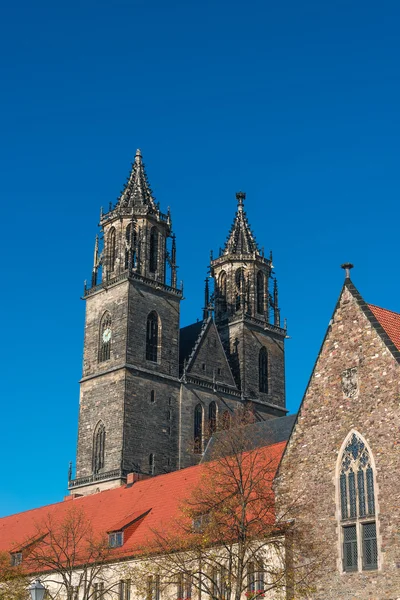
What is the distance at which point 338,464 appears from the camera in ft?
97.0

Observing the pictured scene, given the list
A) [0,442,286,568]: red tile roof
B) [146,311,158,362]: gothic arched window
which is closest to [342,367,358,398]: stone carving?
[0,442,286,568]: red tile roof

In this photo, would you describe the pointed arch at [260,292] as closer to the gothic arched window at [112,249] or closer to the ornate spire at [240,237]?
the ornate spire at [240,237]

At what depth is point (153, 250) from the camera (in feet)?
254

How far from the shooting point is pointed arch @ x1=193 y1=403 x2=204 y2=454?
73.1 m

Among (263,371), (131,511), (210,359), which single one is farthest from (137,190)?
(131,511)

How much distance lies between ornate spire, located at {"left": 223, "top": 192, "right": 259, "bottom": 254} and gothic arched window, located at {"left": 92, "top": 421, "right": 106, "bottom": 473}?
24.6 meters

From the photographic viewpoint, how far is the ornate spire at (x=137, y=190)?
258 feet

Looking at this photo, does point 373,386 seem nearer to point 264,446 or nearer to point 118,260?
point 264,446

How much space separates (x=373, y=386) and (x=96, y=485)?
4358 centimetres

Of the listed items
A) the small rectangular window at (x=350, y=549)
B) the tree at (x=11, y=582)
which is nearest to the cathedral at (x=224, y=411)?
the small rectangular window at (x=350, y=549)

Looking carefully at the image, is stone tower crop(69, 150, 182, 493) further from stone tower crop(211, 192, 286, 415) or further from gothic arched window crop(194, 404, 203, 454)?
stone tower crop(211, 192, 286, 415)

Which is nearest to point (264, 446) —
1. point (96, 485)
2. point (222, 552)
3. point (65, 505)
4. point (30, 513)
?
point (222, 552)

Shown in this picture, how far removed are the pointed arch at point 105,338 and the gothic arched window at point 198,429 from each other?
8.20 m

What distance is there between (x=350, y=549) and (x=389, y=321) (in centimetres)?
706
